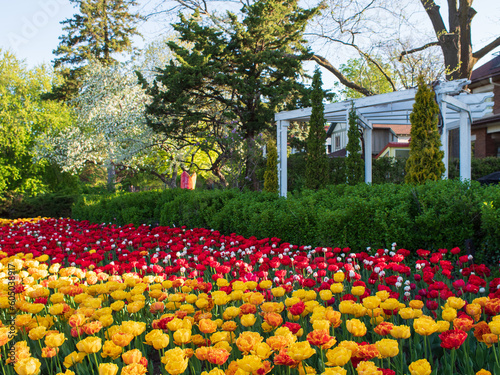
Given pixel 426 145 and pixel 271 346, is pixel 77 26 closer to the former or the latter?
pixel 426 145

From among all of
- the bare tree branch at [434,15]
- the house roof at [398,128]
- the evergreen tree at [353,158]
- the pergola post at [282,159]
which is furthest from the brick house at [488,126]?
the pergola post at [282,159]

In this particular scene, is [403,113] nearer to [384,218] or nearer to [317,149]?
[317,149]

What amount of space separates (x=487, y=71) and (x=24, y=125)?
23.9 meters

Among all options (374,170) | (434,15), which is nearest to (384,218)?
(374,170)

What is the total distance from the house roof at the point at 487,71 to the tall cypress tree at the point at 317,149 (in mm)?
14219

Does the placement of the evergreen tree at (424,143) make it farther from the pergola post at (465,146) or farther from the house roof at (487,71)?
the house roof at (487,71)

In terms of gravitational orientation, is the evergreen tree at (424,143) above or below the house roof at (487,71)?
below

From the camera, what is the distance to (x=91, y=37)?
906 inches

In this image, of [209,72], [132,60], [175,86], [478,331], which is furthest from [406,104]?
[132,60]

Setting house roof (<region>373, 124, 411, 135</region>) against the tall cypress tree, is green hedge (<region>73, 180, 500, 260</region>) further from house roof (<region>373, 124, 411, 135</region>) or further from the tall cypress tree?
house roof (<region>373, 124, 411, 135</region>)

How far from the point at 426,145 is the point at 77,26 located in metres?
21.8

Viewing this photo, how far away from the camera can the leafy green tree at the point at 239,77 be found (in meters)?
13.4

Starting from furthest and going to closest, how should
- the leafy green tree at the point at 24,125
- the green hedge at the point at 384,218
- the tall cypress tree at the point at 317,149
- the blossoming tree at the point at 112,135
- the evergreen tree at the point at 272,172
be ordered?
the blossoming tree at the point at 112,135 → the leafy green tree at the point at 24,125 → the evergreen tree at the point at 272,172 → the tall cypress tree at the point at 317,149 → the green hedge at the point at 384,218

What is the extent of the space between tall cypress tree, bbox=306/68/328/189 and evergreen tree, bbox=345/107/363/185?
2.35 ft
